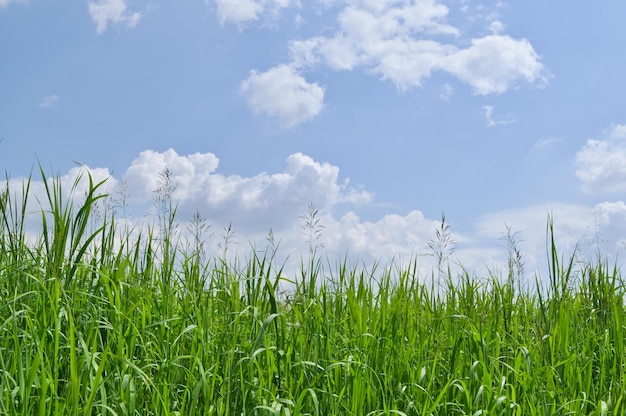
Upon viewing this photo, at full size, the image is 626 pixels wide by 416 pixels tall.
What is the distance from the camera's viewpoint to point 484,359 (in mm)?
3629

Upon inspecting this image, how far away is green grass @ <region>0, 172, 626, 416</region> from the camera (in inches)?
108

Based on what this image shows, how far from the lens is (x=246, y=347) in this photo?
3.33 meters

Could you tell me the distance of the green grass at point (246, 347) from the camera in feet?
9.00

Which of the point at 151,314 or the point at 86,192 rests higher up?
the point at 86,192

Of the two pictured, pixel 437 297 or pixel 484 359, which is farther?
pixel 437 297

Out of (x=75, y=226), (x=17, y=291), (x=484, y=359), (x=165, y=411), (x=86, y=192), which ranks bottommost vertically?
(x=165, y=411)

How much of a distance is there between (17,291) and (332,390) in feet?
5.45

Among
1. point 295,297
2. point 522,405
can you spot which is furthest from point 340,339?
point 522,405

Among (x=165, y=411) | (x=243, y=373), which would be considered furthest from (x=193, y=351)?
(x=165, y=411)

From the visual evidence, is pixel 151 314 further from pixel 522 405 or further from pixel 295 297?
pixel 522 405

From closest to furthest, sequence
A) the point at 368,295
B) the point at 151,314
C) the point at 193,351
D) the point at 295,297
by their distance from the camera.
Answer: the point at 193,351
the point at 151,314
the point at 295,297
the point at 368,295

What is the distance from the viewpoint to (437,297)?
4816 mm

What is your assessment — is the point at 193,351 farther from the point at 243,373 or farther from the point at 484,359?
the point at 484,359

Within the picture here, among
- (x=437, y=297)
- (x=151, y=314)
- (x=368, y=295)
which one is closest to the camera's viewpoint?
(x=151, y=314)
